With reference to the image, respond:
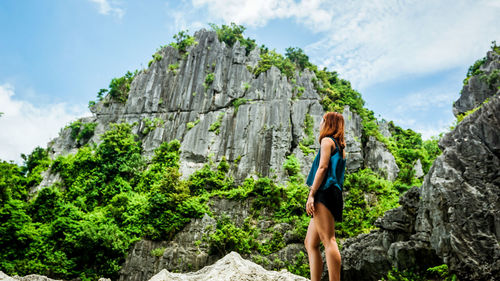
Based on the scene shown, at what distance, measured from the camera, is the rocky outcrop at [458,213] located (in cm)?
693

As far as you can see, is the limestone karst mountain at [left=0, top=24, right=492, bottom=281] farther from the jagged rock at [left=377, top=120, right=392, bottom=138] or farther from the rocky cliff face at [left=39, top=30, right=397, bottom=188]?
the jagged rock at [left=377, top=120, right=392, bottom=138]

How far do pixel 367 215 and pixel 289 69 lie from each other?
657 inches

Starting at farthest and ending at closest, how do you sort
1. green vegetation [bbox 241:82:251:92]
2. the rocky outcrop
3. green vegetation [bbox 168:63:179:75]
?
green vegetation [bbox 168:63:179:75], green vegetation [bbox 241:82:251:92], the rocky outcrop

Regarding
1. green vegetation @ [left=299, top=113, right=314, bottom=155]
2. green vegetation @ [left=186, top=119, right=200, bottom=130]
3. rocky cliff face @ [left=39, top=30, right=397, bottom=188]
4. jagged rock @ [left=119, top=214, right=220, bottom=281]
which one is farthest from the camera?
green vegetation @ [left=186, top=119, right=200, bottom=130]

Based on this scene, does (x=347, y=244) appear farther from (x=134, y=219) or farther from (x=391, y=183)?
(x=134, y=219)

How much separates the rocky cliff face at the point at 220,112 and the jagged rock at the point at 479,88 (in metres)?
8.49

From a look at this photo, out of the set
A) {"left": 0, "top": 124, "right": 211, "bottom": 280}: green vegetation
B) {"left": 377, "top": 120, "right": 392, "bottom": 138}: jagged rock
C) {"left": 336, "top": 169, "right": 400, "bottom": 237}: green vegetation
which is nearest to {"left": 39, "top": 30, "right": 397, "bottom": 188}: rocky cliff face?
{"left": 336, "top": 169, "right": 400, "bottom": 237}: green vegetation

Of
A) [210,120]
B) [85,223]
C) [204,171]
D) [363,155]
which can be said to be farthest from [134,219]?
[363,155]

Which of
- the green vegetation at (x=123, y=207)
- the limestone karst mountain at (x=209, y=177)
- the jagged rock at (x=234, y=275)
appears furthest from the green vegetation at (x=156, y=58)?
the jagged rock at (x=234, y=275)

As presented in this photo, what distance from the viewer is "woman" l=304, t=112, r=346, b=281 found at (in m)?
3.40

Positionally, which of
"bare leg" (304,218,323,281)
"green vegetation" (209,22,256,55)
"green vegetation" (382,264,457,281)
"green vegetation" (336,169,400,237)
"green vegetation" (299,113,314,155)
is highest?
"green vegetation" (209,22,256,55)

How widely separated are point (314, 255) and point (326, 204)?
59 cm

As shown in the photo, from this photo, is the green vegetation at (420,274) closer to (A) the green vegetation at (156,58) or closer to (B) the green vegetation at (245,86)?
(B) the green vegetation at (245,86)

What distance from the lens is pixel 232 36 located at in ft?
119
